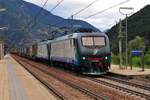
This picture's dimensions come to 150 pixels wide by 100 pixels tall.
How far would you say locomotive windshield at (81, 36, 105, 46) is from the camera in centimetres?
3241

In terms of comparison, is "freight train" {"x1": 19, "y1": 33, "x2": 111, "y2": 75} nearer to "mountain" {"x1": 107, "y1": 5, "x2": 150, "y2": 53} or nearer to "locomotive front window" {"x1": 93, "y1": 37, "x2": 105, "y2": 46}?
"locomotive front window" {"x1": 93, "y1": 37, "x2": 105, "y2": 46}

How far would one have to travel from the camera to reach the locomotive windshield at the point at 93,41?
32406mm

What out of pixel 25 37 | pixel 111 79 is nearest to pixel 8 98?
pixel 111 79

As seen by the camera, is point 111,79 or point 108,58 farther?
point 108,58

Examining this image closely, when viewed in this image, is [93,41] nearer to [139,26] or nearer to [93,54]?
[93,54]

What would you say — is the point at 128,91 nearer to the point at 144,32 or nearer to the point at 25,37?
the point at 144,32

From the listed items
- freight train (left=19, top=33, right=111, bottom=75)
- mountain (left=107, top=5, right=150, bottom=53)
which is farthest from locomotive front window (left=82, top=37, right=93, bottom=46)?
mountain (left=107, top=5, right=150, bottom=53)

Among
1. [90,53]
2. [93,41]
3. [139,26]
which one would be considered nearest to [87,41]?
[93,41]

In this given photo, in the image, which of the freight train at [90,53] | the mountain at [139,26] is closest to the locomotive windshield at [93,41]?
the freight train at [90,53]

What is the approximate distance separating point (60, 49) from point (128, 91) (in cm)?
2008

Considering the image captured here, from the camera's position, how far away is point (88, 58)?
31.7m

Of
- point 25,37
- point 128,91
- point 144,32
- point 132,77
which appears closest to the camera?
point 128,91

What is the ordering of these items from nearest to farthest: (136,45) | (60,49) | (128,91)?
1. (128,91)
2. (60,49)
3. (136,45)

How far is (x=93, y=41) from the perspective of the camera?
3262 centimetres
